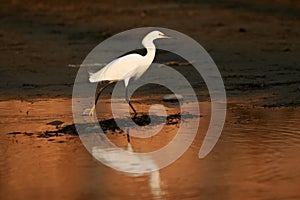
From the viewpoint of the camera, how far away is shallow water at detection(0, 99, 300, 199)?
6.59 m

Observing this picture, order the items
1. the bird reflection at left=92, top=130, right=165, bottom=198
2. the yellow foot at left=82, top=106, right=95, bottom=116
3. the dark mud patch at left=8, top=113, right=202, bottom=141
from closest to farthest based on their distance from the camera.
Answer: the bird reflection at left=92, top=130, right=165, bottom=198 < the dark mud patch at left=8, top=113, right=202, bottom=141 < the yellow foot at left=82, top=106, right=95, bottom=116

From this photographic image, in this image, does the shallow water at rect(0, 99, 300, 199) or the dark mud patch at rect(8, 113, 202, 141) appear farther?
the dark mud patch at rect(8, 113, 202, 141)

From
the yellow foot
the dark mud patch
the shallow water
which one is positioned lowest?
the shallow water

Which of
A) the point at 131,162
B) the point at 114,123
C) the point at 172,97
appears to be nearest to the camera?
the point at 131,162

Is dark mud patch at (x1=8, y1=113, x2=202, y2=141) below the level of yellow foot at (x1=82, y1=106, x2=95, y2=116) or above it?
below

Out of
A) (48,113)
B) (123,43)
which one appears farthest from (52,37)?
(48,113)

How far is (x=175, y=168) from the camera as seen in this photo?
736 centimetres

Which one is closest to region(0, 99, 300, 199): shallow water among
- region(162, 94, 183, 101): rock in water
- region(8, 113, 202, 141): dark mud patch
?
region(8, 113, 202, 141): dark mud patch

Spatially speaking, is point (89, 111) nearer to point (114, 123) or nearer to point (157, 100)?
point (114, 123)

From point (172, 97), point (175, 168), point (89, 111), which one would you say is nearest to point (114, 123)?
point (89, 111)

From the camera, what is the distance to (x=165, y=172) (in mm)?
7223

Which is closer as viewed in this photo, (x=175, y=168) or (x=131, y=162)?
(x=175, y=168)

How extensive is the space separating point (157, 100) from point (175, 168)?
340 cm

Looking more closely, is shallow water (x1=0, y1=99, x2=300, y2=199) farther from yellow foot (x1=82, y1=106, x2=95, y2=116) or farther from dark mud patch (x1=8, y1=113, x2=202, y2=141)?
yellow foot (x1=82, y1=106, x2=95, y2=116)
